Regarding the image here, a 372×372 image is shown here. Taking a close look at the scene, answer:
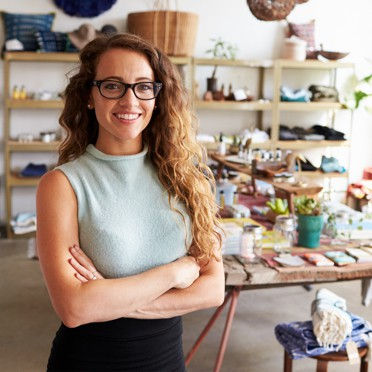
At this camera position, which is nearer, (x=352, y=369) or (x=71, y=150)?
(x=71, y=150)

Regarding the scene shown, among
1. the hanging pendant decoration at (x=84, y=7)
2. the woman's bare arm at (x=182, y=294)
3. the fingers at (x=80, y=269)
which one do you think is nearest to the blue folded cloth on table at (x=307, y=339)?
the woman's bare arm at (x=182, y=294)

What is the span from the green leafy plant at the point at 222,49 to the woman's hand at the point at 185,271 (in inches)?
204

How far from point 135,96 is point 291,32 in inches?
226

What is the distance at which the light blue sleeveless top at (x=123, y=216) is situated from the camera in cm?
150

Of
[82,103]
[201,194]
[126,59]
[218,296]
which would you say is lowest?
[218,296]

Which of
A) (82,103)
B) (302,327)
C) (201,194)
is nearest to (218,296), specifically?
(201,194)

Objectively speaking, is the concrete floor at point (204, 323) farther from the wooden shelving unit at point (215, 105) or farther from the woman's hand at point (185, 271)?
the woman's hand at point (185, 271)

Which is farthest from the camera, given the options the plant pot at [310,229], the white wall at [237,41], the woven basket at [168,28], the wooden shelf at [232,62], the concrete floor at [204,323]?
the white wall at [237,41]

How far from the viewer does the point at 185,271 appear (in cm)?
158

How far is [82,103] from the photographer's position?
1640mm

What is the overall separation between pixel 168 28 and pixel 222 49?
0.99 metres

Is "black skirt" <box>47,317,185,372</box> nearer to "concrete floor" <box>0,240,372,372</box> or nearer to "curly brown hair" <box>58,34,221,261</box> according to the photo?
"curly brown hair" <box>58,34,221,261</box>

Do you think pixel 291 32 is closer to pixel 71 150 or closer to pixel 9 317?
pixel 9 317

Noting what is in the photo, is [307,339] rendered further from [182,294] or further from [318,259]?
[182,294]
